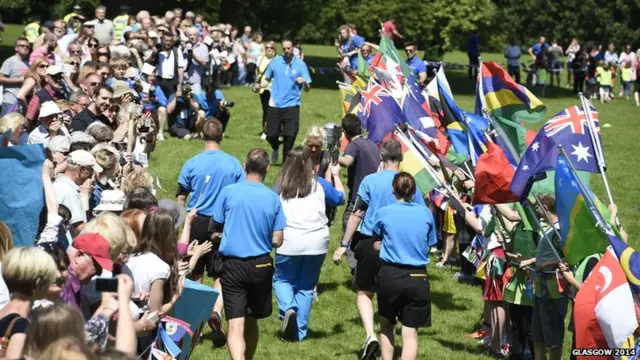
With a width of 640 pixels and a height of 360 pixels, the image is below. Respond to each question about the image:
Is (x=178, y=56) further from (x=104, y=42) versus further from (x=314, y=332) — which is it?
(x=314, y=332)

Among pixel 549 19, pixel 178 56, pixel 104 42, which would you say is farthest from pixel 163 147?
pixel 549 19

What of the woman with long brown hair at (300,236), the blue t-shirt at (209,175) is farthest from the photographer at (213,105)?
the blue t-shirt at (209,175)

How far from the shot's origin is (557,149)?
9086 mm

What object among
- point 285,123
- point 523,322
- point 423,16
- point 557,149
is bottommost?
point 423,16

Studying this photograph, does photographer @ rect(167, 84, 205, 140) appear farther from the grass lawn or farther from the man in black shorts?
the man in black shorts

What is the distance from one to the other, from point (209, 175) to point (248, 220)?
5.24 feet

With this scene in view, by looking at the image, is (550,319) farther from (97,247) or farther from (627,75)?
(627,75)

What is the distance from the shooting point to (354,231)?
11.1m

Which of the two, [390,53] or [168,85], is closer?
[390,53]

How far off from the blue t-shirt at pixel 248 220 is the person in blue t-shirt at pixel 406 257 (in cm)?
92

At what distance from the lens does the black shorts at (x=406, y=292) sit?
9625 millimetres

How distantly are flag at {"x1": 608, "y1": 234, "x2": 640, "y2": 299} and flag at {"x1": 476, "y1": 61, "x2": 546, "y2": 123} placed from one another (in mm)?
3794

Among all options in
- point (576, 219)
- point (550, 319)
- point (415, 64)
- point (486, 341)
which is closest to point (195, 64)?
point (415, 64)

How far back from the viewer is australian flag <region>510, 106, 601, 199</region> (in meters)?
9.19
